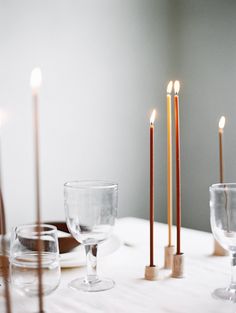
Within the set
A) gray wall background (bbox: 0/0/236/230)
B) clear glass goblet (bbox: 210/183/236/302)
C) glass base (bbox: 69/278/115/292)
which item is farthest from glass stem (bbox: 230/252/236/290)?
gray wall background (bbox: 0/0/236/230)

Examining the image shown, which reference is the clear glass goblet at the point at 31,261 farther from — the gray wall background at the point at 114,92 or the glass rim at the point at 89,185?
the gray wall background at the point at 114,92

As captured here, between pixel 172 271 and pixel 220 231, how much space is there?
7.5 inches

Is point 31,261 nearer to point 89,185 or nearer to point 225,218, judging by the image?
point 89,185

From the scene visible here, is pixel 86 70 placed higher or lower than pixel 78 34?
lower

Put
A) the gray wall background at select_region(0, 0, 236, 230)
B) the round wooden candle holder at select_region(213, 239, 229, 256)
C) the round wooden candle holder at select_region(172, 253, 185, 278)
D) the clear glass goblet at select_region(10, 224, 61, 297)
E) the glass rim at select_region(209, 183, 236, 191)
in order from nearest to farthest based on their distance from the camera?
the clear glass goblet at select_region(10, 224, 61, 297) < the glass rim at select_region(209, 183, 236, 191) < the round wooden candle holder at select_region(172, 253, 185, 278) < the round wooden candle holder at select_region(213, 239, 229, 256) < the gray wall background at select_region(0, 0, 236, 230)

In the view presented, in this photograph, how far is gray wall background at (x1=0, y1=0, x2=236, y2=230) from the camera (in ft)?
7.37

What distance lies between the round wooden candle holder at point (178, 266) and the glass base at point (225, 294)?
109 millimetres

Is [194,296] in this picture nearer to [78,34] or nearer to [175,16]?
[78,34]

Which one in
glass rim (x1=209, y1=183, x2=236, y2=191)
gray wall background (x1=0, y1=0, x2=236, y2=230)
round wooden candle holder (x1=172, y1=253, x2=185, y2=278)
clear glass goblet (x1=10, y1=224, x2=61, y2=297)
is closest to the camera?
clear glass goblet (x1=10, y1=224, x2=61, y2=297)

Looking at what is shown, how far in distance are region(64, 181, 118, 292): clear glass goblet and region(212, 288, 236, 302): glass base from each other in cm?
21

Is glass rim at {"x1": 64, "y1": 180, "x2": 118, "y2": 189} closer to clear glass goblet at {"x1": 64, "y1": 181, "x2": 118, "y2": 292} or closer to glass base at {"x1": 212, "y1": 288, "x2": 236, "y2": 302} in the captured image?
clear glass goblet at {"x1": 64, "y1": 181, "x2": 118, "y2": 292}

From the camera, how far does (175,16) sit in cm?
288

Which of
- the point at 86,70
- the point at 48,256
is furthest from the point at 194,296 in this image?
the point at 86,70

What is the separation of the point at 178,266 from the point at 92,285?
7.6 inches
